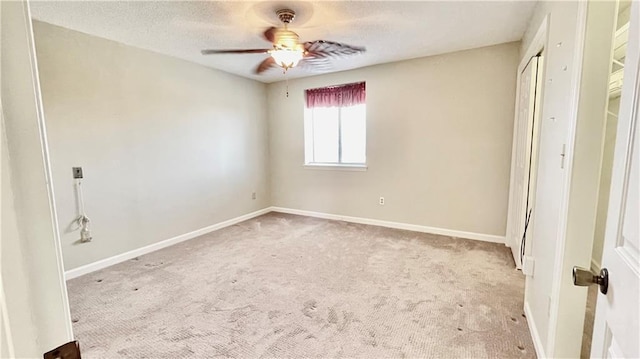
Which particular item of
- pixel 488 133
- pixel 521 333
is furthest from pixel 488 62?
pixel 521 333

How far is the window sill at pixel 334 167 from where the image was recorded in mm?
4387

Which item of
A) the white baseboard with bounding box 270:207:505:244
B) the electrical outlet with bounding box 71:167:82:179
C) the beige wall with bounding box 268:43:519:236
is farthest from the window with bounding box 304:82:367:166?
the electrical outlet with bounding box 71:167:82:179

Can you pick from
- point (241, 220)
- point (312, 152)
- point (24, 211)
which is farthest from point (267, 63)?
point (24, 211)

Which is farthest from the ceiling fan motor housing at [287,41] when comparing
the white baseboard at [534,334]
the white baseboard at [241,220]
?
the white baseboard at [241,220]

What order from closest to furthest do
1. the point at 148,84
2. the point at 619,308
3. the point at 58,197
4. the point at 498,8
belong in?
the point at 619,308, the point at 498,8, the point at 58,197, the point at 148,84

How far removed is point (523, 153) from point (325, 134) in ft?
9.28

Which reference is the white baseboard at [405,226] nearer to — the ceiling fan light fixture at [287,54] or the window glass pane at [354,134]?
the window glass pane at [354,134]

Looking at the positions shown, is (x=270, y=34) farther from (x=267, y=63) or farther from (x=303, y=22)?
(x=267, y=63)

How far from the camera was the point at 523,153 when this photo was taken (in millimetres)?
2762

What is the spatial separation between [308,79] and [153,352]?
4.05 m

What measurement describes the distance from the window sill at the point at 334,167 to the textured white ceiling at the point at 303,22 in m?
1.67

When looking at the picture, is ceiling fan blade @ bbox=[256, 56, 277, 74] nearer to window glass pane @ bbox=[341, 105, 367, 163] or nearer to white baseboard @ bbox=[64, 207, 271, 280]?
window glass pane @ bbox=[341, 105, 367, 163]

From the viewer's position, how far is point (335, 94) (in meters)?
Result: 4.57

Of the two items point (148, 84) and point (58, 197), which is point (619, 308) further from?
point (148, 84)
